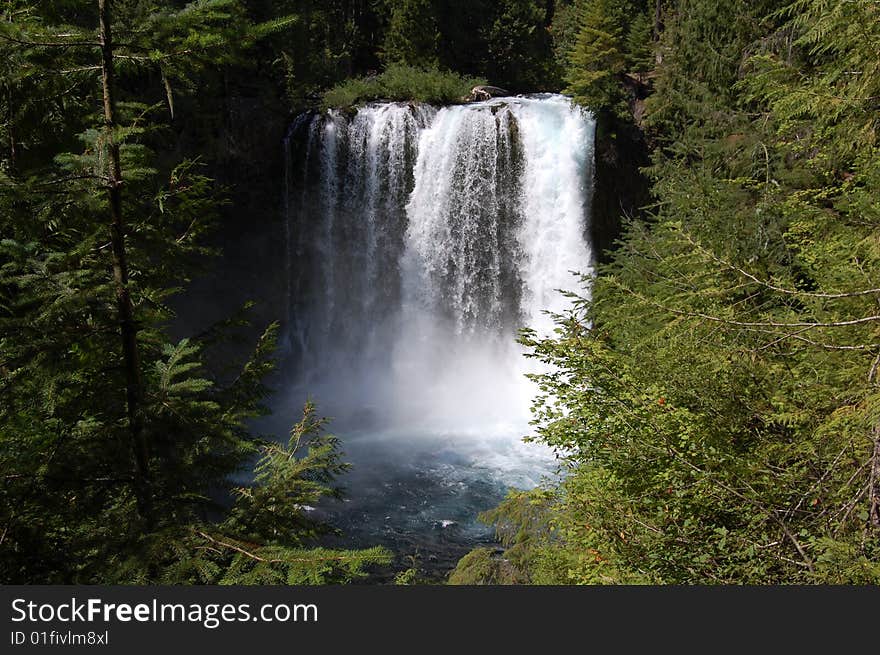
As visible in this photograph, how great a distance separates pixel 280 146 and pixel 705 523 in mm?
16955

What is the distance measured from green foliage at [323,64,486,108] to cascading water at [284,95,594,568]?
4.09ft

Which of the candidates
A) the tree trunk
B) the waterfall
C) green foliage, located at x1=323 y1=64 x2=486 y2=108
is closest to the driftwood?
green foliage, located at x1=323 y1=64 x2=486 y2=108

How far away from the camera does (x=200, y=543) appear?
3.07 metres

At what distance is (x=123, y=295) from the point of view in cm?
337

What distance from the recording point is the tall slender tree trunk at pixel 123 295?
3174 millimetres

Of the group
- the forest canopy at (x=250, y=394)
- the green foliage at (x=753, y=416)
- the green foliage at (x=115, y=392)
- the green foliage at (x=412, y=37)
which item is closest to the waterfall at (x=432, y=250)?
the green foliage at (x=412, y=37)

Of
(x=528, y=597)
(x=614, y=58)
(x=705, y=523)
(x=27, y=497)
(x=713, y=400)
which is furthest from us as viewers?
(x=614, y=58)

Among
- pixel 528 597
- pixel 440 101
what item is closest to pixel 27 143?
pixel 528 597

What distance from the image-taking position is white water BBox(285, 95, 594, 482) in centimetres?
1673

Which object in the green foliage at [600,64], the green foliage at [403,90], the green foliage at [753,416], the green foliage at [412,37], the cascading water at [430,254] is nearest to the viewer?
the green foliage at [753,416]

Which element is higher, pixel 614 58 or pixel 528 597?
pixel 614 58

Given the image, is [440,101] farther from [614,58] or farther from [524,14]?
[524,14]

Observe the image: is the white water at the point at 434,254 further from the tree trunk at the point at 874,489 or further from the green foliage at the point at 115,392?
the tree trunk at the point at 874,489

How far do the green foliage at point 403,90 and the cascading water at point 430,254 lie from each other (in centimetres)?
125
